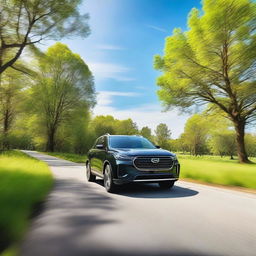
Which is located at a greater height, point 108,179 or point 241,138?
point 241,138

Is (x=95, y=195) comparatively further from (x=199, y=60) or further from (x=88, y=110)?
(x=88, y=110)

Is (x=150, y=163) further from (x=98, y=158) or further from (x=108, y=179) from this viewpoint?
(x=98, y=158)

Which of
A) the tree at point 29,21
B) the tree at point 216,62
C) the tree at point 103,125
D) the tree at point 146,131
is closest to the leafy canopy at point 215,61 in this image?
the tree at point 216,62

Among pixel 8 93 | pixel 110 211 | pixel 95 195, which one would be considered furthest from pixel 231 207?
pixel 8 93

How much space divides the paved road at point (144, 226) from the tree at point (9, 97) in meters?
19.6

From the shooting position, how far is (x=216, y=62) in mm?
20906

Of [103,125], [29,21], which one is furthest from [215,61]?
[103,125]

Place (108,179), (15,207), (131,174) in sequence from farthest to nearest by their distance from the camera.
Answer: (108,179)
(131,174)
(15,207)

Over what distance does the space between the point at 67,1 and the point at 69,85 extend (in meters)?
17.7

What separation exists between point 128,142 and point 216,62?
571 inches

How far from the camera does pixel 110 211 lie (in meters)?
5.43

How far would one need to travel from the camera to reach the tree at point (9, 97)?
23.6m

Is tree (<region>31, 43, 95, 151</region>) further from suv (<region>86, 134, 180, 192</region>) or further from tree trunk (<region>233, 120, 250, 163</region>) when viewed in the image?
A: suv (<region>86, 134, 180, 192</region>)

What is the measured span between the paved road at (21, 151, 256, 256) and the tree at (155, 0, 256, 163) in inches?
616
